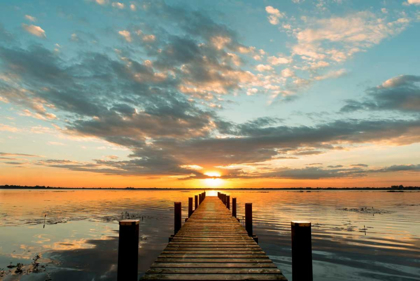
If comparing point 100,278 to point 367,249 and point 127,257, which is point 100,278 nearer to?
point 127,257

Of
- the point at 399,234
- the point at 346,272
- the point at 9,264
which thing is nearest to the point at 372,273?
the point at 346,272

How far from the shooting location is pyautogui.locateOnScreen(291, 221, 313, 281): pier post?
20.2ft

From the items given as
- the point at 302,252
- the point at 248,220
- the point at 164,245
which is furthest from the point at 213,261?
the point at 164,245

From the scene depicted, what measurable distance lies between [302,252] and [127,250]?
392 cm

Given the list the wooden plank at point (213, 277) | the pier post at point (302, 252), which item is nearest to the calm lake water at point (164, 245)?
the pier post at point (302, 252)

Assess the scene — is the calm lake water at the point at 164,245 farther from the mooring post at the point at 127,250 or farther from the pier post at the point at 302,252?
the mooring post at the point at 127,250

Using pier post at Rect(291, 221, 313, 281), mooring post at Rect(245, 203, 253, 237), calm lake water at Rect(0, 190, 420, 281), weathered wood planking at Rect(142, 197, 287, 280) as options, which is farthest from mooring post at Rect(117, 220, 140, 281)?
mooring post at Rect(245, 203, 253, 237)

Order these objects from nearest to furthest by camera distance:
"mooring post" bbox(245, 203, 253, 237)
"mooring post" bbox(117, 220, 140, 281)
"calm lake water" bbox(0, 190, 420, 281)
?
1. "mooring post" bbox(117, 220, 140, 281)
2. "calm lake water" bbox(0, 190, 420, 281)
3. "mooring post" bbox(245, 203, 253, 237)

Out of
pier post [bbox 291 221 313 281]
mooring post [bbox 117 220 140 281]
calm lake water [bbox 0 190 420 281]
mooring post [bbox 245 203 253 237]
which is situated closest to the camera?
mooring post [bbox 117 220 140 281]

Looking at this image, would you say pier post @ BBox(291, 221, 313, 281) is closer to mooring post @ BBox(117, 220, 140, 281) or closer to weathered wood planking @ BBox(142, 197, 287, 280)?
weathered wood planking @ BBox(142, 197, 287, 280)

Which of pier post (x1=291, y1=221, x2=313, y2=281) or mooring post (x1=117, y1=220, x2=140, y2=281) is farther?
pier post (x1=291, y1=221, x2=313, y2=281)

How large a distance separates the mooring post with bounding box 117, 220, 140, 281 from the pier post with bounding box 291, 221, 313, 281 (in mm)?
3587

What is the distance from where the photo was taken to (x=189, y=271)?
6457 millimetres

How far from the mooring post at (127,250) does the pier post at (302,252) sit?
359 cm
